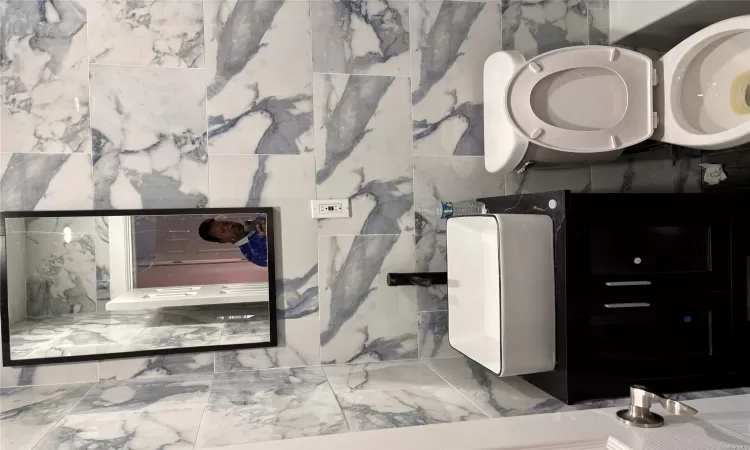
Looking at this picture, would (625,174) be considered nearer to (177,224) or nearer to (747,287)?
(747,287)

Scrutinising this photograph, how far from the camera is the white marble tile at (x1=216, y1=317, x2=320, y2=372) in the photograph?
6.43 ft

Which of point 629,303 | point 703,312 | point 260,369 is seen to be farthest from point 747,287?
point 260,369

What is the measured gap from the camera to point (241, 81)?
197 centimetres

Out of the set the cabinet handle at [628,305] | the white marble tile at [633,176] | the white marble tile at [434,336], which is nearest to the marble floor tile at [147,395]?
the white marble tile at [434,336]

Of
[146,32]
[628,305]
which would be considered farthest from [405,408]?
[146,32]

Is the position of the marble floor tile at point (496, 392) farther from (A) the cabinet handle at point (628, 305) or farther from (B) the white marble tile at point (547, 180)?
(B) the white marble tile at point (547, 180)

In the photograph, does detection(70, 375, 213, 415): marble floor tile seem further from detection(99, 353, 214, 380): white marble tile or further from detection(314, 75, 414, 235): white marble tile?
detection(314, 75, 414, 235): white marble tile

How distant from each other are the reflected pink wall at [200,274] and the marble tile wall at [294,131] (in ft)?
0.35

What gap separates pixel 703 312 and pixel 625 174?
78 cm

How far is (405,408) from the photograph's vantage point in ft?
5.08

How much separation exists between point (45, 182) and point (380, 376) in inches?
52.8

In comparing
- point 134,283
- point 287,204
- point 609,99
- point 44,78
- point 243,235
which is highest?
point 44,78

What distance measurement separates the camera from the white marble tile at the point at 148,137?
188 cm

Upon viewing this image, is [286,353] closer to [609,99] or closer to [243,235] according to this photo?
[243,235]
